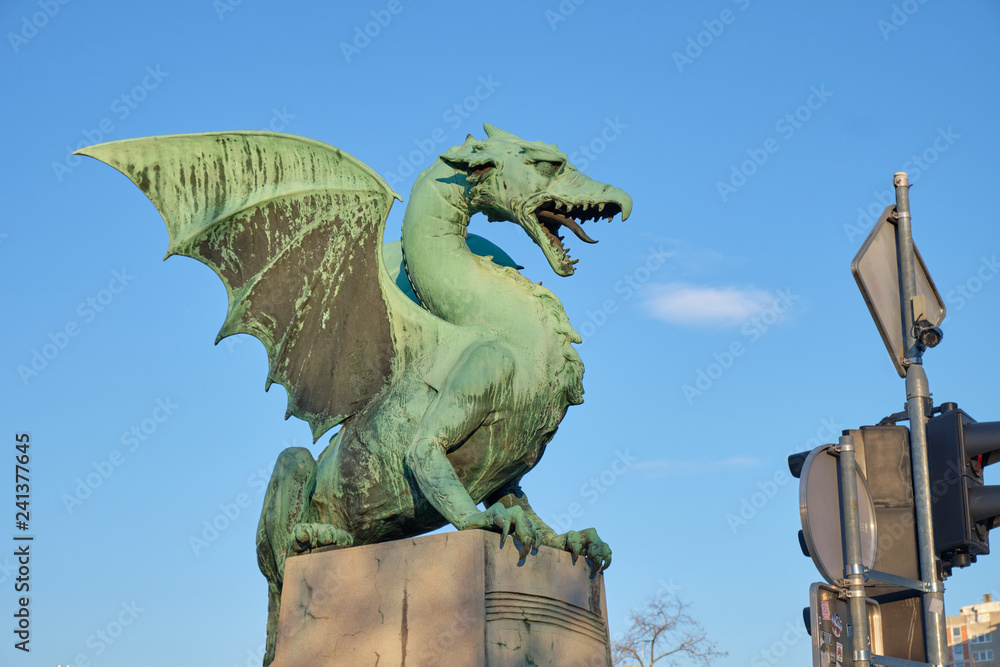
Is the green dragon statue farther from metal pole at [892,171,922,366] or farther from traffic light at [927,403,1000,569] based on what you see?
traffic light at [927,403,1000,569]

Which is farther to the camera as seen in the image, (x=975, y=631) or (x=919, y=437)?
(x=975, y=631)

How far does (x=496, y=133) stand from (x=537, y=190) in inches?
25.5

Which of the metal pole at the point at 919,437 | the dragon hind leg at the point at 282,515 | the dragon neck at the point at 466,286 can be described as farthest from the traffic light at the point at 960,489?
the dragon hind leg at the point at 282,515

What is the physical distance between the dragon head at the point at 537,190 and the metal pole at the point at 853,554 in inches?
102

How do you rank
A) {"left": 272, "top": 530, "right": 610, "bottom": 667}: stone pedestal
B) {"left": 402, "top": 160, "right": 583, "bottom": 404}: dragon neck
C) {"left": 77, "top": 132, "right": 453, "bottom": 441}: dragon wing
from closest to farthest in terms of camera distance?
{"left": 272, "top": 530, "right": 610, "bottom": 667}: stone pedestal, {"left": 402, "top": 160, "right": 583, "bottom": 404}: dragon neck, {"left": 77, "top": 132, "right": 453, "bottom": 441}: dragon wing

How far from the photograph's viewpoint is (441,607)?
17.8 feet

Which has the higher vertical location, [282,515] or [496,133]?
[496,133]

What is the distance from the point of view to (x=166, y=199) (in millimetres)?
6695

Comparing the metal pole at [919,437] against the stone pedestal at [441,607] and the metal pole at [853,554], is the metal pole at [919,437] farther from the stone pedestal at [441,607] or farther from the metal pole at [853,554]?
the stone pedestal at [441,607]

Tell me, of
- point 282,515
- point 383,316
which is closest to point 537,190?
point 383,316

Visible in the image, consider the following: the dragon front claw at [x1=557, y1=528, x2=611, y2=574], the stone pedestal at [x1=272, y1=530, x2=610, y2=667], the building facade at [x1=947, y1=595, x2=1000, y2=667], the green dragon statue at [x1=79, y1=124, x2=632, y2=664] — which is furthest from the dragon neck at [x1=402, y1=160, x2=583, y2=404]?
the building facade at [x1=947, y1=595, x2=1000, y2=667]

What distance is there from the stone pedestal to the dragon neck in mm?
1146

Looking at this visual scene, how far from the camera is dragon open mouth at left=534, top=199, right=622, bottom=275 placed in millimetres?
6281

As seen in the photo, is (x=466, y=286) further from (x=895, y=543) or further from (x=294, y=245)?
(x=895, y=543)
